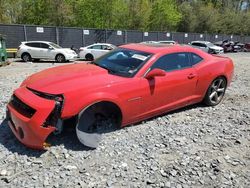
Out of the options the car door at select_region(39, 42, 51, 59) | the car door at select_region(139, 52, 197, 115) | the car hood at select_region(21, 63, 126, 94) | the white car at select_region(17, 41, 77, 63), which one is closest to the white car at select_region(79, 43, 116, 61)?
the white car at select_region(17, 41, 77, 63)

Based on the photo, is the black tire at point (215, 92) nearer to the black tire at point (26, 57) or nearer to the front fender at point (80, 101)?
the front fender at point (80, 101)

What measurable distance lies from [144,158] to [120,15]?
1095 inches

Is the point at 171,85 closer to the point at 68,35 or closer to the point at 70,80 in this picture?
the point at 70,80

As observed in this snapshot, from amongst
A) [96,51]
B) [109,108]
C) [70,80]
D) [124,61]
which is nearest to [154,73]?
[124,61]

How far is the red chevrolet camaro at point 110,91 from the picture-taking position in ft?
12.2

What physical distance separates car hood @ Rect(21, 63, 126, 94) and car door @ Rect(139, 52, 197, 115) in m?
0.60

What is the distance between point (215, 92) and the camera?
6102 mm

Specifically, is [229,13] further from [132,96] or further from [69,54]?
[132,96]

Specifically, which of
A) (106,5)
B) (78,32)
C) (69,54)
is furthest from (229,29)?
(69,54)

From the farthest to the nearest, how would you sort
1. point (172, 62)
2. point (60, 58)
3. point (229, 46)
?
point (229, 46), point (60, 58), point (172, 62)

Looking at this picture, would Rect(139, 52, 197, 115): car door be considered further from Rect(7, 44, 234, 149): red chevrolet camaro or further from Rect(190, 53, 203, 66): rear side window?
Rect(190, 53, 203, 66): rear side window

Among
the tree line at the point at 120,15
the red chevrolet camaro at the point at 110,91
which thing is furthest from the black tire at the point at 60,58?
the red chevrolet camaro at the point at 110,91

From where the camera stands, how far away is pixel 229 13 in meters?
48.5

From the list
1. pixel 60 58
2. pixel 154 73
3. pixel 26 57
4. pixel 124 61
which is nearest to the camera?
pixel 154 73
